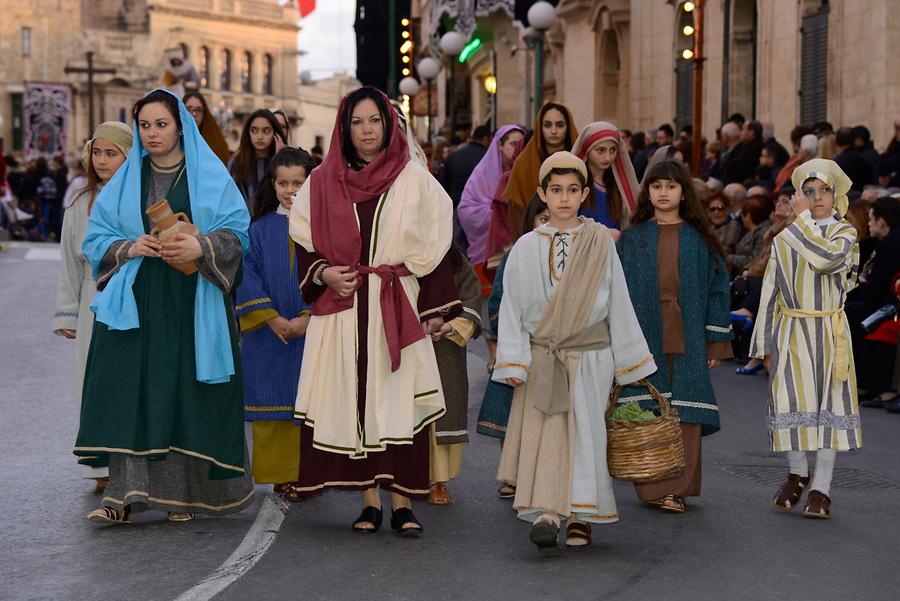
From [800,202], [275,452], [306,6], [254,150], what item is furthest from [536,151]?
[306,6]

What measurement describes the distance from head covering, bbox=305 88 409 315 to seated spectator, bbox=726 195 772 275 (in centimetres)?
840

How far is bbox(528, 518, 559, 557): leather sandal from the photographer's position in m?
6.77

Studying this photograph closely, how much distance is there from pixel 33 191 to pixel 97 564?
32.9 m

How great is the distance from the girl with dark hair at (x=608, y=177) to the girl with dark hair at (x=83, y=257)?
2784 mm

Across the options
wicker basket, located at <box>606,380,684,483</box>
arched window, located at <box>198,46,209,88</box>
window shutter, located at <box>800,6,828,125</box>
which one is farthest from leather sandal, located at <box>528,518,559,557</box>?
arched window, located at <box>198,46,209,88</box>

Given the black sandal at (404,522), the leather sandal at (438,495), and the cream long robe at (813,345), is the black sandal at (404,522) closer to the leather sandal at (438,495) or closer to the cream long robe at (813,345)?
the leather sandal at (438,495)

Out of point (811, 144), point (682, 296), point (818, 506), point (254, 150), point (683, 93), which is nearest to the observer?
point (818, 506)

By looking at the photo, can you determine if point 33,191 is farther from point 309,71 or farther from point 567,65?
point 309,71

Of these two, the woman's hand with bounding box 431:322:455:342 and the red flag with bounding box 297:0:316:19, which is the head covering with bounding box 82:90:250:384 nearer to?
the woman's hand with bounding box 431:322:455:342

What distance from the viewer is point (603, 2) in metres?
30.4

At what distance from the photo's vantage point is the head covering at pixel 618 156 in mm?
9477

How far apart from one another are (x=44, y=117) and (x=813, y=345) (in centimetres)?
6753

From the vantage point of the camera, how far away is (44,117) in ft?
236

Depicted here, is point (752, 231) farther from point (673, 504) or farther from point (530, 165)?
point (673, 504)
